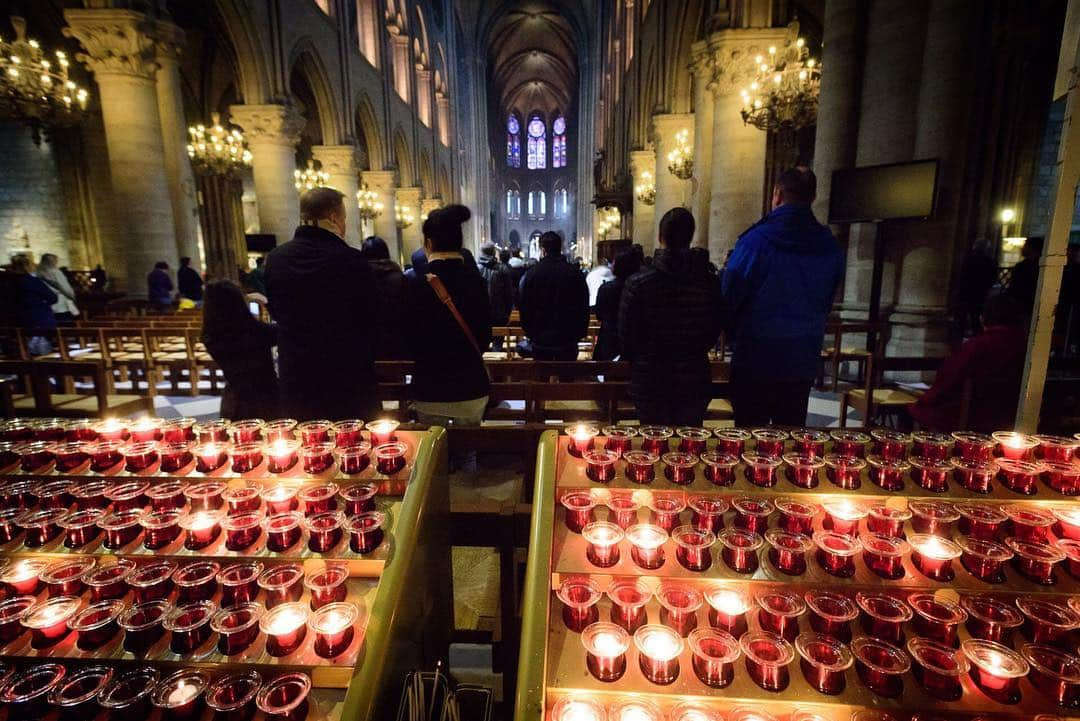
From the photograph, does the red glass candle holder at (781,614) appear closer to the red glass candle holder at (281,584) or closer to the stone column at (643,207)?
the red glass candle holder at (281,584)

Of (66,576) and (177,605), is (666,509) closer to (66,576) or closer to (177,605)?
(177,605)

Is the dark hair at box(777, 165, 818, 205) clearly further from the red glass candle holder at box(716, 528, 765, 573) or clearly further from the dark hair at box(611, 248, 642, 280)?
the red glass candle holder at box(716, 528, 765, 573)

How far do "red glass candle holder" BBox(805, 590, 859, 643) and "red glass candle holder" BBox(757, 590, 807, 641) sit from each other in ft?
0.09

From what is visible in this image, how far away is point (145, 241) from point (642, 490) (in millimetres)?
9757

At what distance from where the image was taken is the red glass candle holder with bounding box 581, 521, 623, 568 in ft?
4.56

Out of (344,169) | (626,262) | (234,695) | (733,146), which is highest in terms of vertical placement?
(344,169)

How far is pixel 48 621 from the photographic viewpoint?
49.0 inches

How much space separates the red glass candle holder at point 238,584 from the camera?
1307mm

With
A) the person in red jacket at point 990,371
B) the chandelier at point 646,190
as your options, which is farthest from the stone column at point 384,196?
the person in red jacket at point 990,371

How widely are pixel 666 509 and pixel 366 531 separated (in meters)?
0.81

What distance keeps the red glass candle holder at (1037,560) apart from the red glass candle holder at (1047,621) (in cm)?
7

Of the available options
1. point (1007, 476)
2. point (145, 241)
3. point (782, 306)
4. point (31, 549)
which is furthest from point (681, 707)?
point (145, 241)

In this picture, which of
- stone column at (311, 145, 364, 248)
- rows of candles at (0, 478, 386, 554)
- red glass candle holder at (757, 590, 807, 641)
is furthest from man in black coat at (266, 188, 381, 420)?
stone column at (311, 145, 364, 248)

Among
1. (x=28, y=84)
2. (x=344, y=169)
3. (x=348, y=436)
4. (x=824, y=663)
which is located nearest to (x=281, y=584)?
(x=348, y=436)
